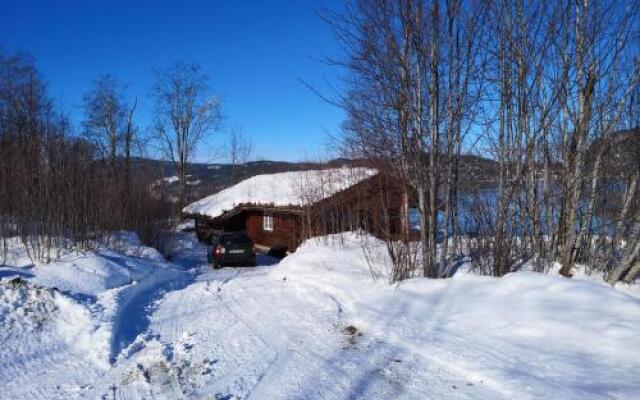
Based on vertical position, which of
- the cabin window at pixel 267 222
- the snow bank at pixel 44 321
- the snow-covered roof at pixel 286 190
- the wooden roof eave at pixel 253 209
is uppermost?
the snow-covered roof at pixel 286 190

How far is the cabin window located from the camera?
79.2 feet

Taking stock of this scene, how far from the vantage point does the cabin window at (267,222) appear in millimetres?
24125

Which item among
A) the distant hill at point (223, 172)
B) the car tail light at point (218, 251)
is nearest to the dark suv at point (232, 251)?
the car tail light at point (218, 251)

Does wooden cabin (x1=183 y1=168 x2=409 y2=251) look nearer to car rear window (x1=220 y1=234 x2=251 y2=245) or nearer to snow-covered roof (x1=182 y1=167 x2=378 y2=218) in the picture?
snow-covered roof (x1=182 y1=167 x2=378 y2=218)

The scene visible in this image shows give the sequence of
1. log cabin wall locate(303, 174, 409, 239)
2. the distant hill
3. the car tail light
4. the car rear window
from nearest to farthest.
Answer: the distant hill → log cabin wall locate(303, 174, 409, 239) → the car tail light → the car rear window

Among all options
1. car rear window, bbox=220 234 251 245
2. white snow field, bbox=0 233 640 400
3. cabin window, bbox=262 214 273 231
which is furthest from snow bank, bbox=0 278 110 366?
cabin window, bbox=262 214 273 231

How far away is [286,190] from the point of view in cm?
2269

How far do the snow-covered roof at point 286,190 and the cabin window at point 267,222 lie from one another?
1247mm

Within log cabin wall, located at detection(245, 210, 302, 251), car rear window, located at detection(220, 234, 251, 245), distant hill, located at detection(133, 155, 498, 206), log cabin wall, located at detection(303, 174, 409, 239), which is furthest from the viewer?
log cabin wall, located at detection(245, 210, 302, 251)

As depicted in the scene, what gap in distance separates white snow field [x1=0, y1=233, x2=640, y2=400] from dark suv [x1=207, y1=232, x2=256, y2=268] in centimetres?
784

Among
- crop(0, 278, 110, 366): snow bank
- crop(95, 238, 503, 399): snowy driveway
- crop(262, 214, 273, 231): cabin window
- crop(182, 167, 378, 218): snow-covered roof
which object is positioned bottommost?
crop(95, 238, 503, 399): snowy driveway

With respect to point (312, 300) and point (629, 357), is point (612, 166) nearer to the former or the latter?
point (629, 357)

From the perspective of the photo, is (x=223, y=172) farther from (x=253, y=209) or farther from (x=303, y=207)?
(x=303, y=207)

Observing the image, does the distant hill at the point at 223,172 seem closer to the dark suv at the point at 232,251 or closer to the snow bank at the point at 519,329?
the snow bank at the point at 519,329
